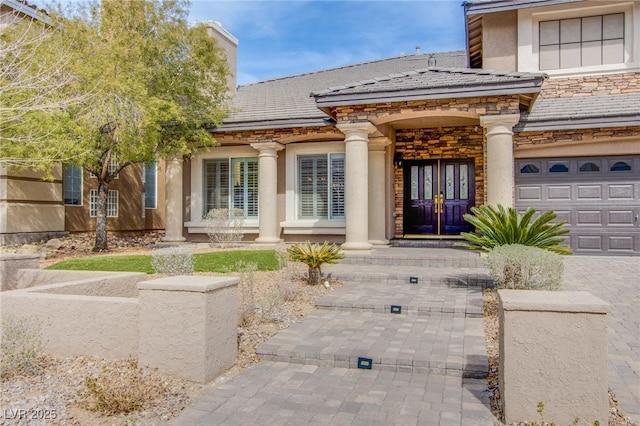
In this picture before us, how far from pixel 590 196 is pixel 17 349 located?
39.9 feet

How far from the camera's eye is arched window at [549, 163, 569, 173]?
1197cm

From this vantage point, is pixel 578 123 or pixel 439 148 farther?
pixel 439 148

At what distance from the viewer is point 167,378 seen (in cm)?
448

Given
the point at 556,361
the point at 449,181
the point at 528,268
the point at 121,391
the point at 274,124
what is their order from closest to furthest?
the point at 556,361
the point at 121,391
the point at 528,268
the point at 274,124
the point at 449,181

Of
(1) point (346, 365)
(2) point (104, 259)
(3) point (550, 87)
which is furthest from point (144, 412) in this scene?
(3) point (550, 87)

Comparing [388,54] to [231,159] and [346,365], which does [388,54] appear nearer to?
[231,159]

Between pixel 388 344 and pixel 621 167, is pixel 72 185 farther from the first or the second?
pixel 621 167

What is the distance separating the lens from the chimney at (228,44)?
51.9ft

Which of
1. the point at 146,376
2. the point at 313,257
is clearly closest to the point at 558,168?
the point at 313,257

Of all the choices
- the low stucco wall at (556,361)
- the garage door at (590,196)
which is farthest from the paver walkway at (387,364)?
the garage door at (590,196)

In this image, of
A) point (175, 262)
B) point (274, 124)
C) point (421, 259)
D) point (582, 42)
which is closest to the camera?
point (175, 262)

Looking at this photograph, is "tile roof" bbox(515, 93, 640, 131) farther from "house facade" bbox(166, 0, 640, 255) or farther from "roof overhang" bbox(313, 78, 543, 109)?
"roof overhang" bbox(313, 78, 543, 109)

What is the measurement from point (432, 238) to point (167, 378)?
1044 cm

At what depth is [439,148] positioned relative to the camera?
1373 centimetres
